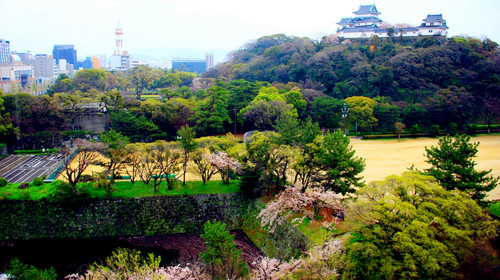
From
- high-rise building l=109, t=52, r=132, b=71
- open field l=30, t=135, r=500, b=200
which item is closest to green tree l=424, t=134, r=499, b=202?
open field l=30, t=135, r=500, b=200

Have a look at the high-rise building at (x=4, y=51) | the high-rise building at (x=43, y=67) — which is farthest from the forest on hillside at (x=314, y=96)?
the high-rise building at (x=43, y=67)

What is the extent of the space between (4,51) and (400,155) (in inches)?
2762

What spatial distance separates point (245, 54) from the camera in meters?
56.1

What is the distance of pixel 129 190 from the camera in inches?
663

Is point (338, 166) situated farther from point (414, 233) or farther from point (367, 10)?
point (367, 10)

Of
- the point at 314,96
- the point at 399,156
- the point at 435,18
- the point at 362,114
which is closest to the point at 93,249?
the point at 399,156

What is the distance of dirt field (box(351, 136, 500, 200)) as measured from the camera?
21.0 metres

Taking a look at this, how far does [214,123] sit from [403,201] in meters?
19.2

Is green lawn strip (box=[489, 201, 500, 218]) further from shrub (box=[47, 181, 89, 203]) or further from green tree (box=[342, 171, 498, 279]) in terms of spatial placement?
shrub (box=[47, 181, 89, 203])

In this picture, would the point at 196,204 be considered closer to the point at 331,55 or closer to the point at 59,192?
the point at 59,192

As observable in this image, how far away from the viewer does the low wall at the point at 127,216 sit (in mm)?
15820

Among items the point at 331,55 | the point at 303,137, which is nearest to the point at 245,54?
the point at 331,55

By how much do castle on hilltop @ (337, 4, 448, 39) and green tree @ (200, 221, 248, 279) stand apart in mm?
42036

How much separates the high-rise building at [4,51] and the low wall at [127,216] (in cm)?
5976
